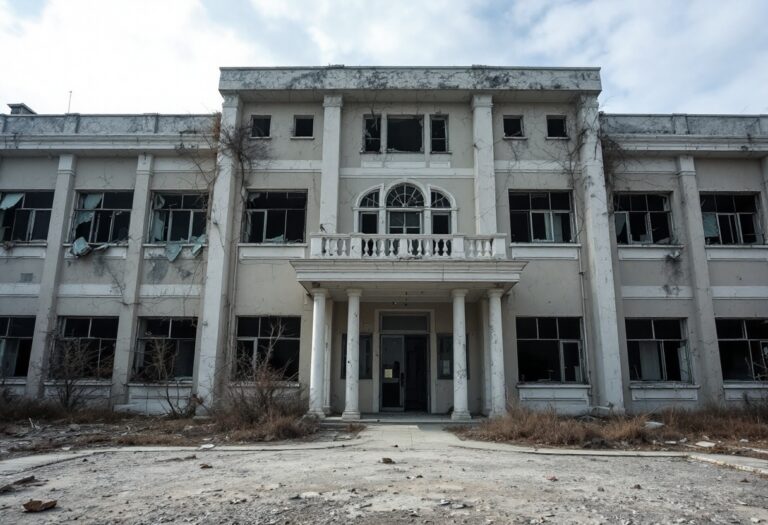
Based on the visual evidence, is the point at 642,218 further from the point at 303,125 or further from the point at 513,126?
the point at 303,125

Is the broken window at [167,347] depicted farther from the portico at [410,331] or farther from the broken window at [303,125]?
the broken window at [303,125]

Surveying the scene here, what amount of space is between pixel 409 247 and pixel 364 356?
3.47 meters

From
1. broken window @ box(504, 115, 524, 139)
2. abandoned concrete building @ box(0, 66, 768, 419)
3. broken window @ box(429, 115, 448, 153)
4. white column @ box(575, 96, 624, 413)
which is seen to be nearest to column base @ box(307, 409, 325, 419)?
abandoned concrete building @ box(0, 66, 768, 419)

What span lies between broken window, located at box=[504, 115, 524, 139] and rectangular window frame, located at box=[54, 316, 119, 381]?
12858mm

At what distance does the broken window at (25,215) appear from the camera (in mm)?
16688

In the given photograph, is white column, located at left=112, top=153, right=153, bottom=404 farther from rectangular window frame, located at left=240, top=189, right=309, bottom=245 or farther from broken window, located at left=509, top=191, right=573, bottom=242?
broken window, located at left=509, top=191, right=573, bottom=242

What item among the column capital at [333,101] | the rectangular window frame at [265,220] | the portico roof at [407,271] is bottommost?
the portico roof at [407,271]

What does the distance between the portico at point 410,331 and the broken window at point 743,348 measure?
6680mm

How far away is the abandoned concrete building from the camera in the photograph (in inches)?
588

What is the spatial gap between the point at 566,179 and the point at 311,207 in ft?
24.8

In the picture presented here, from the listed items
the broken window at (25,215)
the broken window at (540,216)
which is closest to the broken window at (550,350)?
the broken window at (540,216)

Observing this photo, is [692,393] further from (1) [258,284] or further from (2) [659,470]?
(1) [258,284]

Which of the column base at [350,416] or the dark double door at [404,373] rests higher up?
the dark double door at [404,373]

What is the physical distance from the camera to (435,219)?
16.0m
